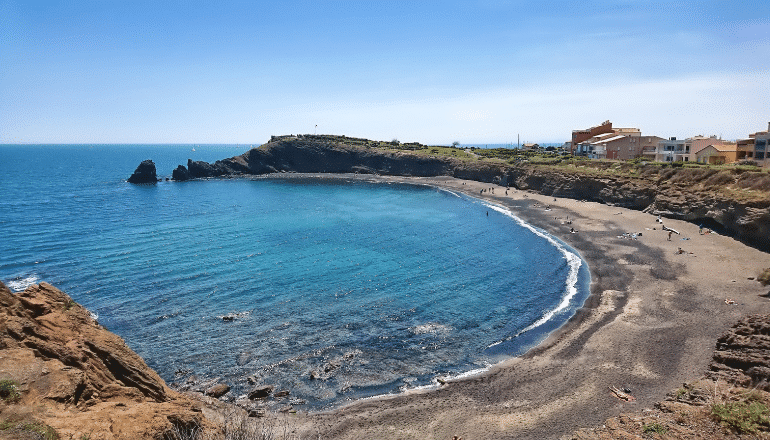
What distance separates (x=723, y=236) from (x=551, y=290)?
1183 inches

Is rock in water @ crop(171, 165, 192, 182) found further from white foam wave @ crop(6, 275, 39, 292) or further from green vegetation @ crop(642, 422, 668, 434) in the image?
green vegetation @ crop(642, 422, 668, 434)

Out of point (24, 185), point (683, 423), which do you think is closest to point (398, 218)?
point (683, 423)

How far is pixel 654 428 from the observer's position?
48.5 feet

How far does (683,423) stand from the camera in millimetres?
15047

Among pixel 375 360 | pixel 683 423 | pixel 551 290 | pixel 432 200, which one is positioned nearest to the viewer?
pixel 683 423

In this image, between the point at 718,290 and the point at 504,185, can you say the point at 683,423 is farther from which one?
the point at 504,185

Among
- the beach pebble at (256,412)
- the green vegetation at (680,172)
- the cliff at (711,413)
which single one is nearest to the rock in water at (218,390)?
the beach pebble at (256,412)

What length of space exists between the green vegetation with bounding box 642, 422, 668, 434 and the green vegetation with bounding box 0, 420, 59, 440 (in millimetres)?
17475

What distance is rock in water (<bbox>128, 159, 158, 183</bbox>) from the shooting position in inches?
5300

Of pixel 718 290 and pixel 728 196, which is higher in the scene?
pixel 728 196

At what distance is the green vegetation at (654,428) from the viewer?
575 inches

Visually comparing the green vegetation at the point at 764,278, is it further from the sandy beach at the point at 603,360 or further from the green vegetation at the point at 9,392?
the green vegetation at the point at 9,392

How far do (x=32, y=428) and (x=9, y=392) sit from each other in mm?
1822

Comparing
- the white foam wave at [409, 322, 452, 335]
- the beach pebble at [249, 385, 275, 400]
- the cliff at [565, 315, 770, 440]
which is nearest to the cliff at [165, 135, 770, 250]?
the cliff at [565, 315, 770, 440]
